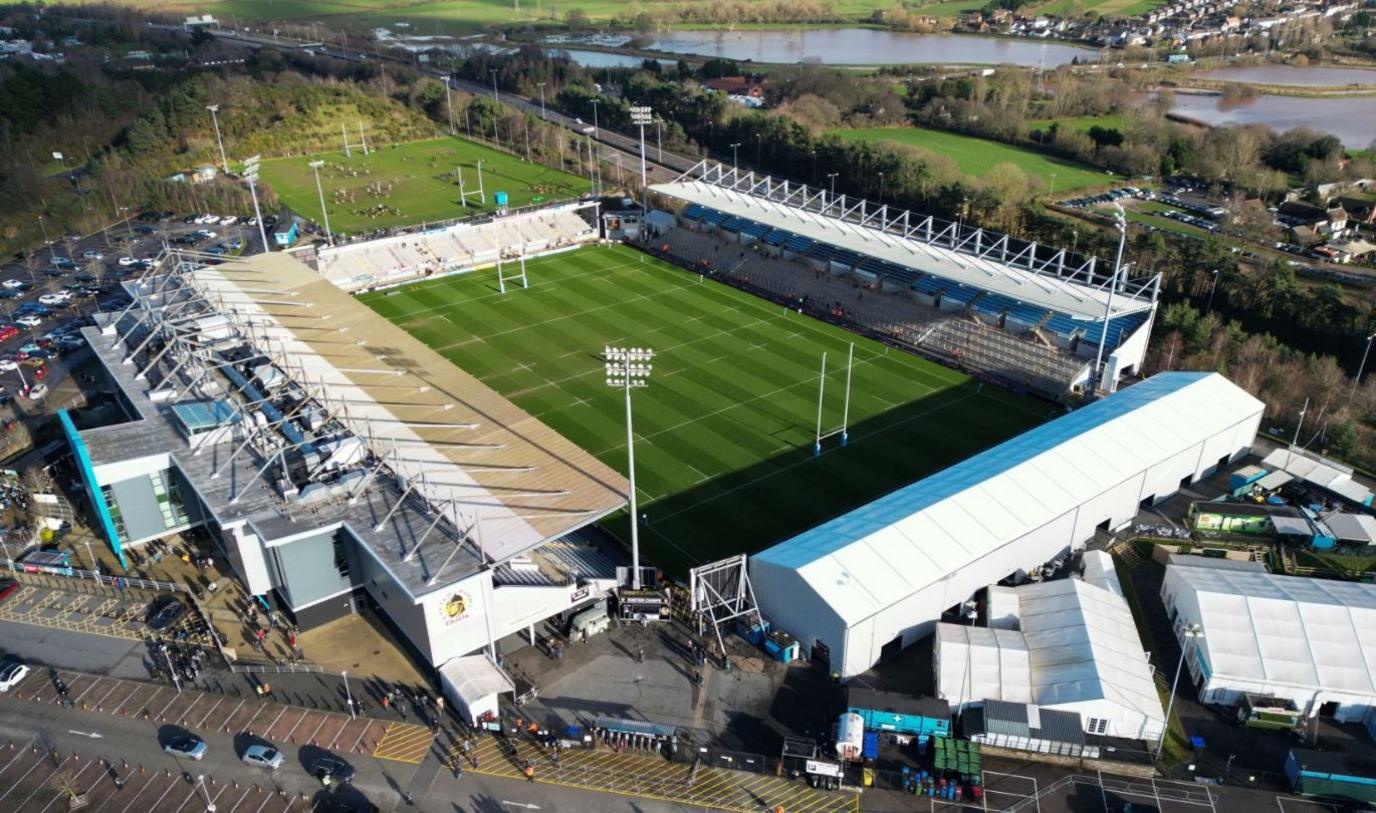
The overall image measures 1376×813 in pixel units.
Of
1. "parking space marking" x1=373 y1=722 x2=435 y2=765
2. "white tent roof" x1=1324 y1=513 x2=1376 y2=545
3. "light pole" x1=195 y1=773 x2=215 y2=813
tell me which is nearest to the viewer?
"light pole" x1=195 y1=773 x2=215 y2=813

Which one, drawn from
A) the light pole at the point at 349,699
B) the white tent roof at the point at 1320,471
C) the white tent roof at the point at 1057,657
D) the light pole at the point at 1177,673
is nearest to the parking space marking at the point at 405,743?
the light pole at the point at 349,699

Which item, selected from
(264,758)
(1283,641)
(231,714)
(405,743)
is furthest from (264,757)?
(1283,641)

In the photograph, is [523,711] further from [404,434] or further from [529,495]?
[404,434]

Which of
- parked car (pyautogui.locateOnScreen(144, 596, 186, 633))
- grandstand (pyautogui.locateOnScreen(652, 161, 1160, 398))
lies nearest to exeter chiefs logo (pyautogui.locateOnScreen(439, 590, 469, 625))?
parked car (pyautogui.locateOnScreen(144, 596, 186, 633))

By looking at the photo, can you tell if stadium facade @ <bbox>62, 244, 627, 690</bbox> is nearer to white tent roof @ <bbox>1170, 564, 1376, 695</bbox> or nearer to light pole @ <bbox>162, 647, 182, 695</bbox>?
light pole @ <bbox>162, 647, 182, 695</bbox>

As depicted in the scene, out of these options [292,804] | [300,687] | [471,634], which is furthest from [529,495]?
[292,804]

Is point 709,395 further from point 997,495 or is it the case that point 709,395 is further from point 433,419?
point 997,495
